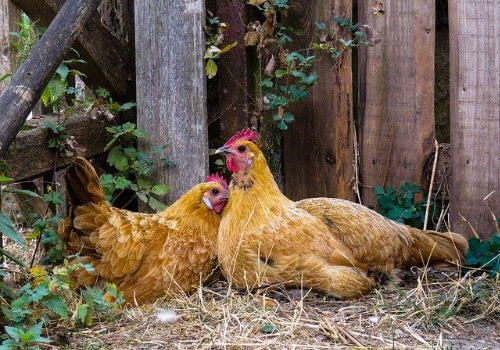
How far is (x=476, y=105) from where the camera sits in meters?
4.84

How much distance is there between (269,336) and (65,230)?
1338 mm

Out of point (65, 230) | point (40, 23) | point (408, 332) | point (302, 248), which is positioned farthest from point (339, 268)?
point (40, 23)

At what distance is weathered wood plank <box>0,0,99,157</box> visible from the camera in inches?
136

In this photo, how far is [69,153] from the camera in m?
4.75

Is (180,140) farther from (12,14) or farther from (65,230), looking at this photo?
(12,14)

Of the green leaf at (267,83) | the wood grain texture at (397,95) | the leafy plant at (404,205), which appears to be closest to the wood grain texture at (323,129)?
the wood grain texture at (397,95)

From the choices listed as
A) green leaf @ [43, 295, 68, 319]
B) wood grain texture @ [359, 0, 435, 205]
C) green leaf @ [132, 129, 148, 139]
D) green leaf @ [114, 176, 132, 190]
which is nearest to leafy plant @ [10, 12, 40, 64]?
green leaf @ [132, 129, 148, 139]

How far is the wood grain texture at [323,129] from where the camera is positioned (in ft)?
17.2

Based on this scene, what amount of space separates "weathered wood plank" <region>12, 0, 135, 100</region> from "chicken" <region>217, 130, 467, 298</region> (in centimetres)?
96

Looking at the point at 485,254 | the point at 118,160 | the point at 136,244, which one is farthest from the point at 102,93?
the point at 485,254

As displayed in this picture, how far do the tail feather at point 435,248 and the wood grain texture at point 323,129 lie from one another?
777 mm

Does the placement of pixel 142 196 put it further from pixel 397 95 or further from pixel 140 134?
pixel 397 95

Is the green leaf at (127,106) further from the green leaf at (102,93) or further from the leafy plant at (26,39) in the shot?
the leafy plant at (26,39)

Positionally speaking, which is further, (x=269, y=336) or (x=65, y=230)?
(x=65, y=230)
